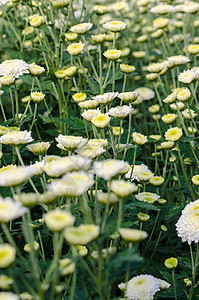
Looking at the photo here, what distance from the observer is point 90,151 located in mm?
1421

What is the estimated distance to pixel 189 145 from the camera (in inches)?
79.4

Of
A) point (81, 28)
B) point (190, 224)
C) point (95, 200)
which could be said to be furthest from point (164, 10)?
Result: point (95, 200)

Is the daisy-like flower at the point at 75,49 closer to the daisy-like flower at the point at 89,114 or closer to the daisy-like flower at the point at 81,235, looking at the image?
the daisy-like flower at the point at 89,114

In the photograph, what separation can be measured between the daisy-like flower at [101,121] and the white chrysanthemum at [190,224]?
17.7 inches

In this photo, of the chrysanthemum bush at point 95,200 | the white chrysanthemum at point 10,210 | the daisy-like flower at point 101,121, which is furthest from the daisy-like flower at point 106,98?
the white chrysanthemum at point 10,210

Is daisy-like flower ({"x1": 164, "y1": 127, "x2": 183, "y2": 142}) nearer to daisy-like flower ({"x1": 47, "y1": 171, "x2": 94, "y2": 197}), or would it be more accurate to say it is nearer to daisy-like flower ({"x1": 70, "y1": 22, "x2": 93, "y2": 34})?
daisy-like flower ({"x1": 70, "y1": 22, "x2": 93, "y2": 34})

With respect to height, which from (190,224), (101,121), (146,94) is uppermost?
(101,121)

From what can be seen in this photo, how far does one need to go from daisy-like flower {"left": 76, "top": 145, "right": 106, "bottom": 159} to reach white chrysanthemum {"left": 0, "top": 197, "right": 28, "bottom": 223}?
0.41m

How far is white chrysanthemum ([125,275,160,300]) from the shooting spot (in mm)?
1409

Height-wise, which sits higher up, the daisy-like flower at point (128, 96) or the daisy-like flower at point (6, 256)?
the daisy-like flower at point (6, 256)

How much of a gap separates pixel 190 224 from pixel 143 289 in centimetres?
31

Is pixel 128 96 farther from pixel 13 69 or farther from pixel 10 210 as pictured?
pixel 10 210

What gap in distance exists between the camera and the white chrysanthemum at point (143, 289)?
4.62 feet

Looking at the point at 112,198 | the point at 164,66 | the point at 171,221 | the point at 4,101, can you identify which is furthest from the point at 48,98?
the point at 112,198
